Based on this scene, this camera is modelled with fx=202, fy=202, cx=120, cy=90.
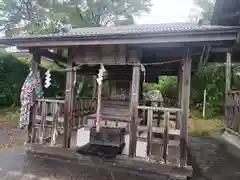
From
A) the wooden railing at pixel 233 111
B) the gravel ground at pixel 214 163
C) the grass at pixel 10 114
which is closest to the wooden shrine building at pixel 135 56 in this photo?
the gravel ground at pixel 214 163

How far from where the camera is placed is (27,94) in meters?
4.82

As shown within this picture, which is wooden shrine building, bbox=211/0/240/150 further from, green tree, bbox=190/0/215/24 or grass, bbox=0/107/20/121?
green tree, bbox=190/0/215/24

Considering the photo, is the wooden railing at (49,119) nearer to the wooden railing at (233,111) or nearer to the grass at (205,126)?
the grass at (205,126)

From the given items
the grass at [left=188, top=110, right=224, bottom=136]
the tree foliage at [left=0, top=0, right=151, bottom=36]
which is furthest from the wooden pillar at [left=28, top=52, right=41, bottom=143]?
the tree foliage at [left=0, top=0, right=151, bottom=36]

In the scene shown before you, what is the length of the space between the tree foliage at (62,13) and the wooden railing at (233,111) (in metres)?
10.4

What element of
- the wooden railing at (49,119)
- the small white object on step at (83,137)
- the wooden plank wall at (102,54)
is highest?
the wooden plank wall at (102,54)

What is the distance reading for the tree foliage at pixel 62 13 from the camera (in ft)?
45.0

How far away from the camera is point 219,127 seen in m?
9.70

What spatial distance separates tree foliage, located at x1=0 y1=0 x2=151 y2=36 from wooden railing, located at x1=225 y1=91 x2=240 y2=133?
1037 centimetres

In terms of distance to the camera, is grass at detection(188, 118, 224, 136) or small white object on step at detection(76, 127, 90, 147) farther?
grass at detection(188, 118, 224, 136)

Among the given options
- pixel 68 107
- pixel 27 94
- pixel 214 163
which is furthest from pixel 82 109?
pixel 214 163

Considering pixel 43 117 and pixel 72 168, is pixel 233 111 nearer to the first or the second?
pixel 72 168

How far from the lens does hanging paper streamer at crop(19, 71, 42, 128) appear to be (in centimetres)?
483

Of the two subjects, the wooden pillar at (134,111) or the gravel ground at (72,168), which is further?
the wooden pillar at (134,111)
